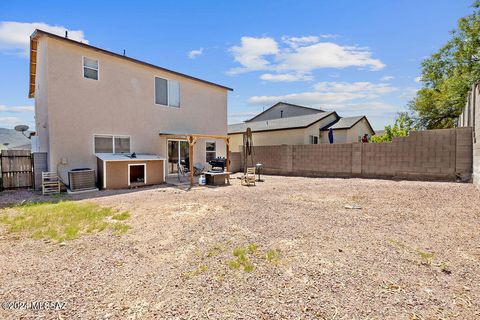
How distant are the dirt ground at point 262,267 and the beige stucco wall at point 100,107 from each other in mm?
5740

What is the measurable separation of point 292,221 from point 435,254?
249cm

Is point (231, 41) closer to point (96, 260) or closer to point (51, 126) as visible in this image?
point (51, 126)

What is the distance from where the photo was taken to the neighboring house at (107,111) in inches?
372

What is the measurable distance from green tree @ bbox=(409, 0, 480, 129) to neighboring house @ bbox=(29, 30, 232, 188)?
18464mm

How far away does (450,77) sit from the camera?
1992 cm

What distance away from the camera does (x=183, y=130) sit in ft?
45.3

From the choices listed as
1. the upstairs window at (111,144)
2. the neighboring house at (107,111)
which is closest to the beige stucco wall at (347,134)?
the neighboring house at (107,111)

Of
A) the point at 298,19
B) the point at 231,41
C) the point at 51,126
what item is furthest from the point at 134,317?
the point at 231,41

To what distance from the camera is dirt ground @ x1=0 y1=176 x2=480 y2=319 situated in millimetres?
2465

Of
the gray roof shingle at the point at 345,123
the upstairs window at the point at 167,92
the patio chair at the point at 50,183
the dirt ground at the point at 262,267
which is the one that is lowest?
the dirt ground at the point at 262,267

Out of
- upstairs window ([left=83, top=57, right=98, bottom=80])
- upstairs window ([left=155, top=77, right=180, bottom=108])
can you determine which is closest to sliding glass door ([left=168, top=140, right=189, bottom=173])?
upstairs window ([left=155, top=77, right=180, bottom=108])

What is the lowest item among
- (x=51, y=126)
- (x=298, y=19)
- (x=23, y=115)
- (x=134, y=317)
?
(x=134, y=317)

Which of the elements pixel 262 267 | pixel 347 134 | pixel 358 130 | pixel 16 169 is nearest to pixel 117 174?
pixel 16 169

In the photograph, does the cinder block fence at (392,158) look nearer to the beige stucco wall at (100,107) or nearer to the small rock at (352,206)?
the small rock at (352,206)
